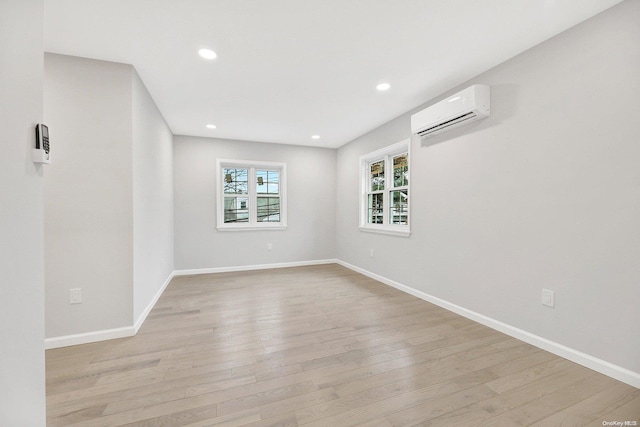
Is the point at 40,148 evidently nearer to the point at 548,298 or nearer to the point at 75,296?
the point at 75,296

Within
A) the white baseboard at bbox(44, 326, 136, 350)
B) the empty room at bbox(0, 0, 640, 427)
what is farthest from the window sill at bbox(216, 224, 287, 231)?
the white baseboard at bbox(44, 326, 136, 350)

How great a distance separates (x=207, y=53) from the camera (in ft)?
7.44

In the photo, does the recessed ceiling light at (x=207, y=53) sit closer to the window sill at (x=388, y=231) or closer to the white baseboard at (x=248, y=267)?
the window sill at (x=388, y=231)

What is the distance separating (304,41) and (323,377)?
2.52 m

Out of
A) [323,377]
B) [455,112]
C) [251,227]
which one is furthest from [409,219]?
[251,227]

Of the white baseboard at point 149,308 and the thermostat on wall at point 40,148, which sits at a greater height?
the thermostat on wall at point 40,148

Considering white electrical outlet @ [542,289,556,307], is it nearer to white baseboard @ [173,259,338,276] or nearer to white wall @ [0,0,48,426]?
white wall @ [0,0,48,426]

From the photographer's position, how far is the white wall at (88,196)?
2164 millimetres

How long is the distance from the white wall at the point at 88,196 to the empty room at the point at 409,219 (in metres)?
0.02

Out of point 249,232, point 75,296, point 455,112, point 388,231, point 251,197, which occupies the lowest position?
point 75,296

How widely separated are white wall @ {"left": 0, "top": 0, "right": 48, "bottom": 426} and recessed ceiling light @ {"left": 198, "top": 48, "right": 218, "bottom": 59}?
50.3 inches

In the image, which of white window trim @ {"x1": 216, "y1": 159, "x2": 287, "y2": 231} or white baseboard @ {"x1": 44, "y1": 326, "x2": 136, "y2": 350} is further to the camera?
white window trim @ {"x1": 216, "y1": 159, "x2": 287, "y2": 231}

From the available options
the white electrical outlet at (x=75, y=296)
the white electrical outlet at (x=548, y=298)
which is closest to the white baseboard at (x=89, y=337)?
the white electrical outlet at (x=75, y=296)

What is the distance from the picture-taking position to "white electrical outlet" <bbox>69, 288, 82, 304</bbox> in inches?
87.0
